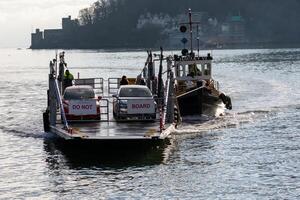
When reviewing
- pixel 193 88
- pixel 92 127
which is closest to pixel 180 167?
pixel 92 127

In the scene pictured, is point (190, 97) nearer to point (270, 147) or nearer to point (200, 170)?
point (270, 147)

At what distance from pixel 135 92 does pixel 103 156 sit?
7.26 m

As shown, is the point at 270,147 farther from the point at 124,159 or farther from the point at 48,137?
the point at 48,137

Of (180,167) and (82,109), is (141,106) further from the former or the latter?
(180,167)

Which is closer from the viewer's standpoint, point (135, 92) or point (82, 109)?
point (82, 109)

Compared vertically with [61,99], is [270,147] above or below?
below

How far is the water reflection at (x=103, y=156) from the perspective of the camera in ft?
107

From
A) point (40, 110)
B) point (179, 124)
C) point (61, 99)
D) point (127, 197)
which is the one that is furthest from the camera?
point (40, 110)

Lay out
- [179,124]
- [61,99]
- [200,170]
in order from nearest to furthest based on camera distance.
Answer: [200,170]
[61,99]
[179,124]

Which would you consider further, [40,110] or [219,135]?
[40,110]

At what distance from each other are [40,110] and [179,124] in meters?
18.9

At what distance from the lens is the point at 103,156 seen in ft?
111

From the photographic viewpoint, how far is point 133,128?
3584 centimetres

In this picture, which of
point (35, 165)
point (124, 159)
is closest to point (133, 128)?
point (124, 159)
